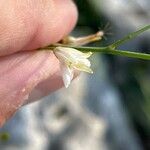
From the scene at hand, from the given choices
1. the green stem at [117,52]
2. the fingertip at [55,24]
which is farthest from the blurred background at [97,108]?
the green stem at [117,52]

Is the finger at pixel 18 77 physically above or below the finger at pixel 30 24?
below

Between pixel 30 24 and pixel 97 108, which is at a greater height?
pixel 30 24

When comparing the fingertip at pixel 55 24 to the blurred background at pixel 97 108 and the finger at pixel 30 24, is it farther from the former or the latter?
the blurred background at pixel 97 108

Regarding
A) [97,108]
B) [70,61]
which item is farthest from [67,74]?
[97,108]

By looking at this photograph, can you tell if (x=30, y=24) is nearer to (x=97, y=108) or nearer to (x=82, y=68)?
(x=82, y=68)

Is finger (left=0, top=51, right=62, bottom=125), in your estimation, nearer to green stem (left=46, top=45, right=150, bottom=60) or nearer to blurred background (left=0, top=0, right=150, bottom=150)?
green stem (left=46, top=45, right=150, bottom=60)

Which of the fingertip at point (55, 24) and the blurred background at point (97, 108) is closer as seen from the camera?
the fingertip at point (55, 24)

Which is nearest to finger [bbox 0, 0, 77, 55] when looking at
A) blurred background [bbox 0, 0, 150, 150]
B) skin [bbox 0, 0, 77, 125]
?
skin [bbox 0, 0, 77, 125]
